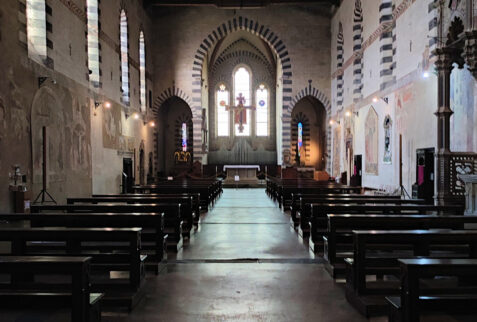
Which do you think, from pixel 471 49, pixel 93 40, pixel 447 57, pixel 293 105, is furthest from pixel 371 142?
pixel 93 40

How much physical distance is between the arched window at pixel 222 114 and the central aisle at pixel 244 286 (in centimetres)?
2084

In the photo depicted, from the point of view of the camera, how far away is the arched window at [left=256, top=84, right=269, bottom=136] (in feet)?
89.6

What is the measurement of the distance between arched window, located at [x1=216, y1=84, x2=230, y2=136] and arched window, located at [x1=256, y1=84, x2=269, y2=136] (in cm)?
221

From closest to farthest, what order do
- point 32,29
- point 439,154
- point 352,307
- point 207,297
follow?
point 352,307, point 207,297, point 439,154, point 32,29

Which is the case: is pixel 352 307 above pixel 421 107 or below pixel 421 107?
below

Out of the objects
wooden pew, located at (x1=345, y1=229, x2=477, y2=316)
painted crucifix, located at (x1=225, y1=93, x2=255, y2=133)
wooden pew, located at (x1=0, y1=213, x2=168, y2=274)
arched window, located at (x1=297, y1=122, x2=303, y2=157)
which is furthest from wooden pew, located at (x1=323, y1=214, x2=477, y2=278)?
arched window, located at (x1=297, y1=122, x2=303, y2=157)

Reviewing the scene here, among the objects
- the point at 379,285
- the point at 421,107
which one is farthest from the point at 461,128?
the point at 379,285

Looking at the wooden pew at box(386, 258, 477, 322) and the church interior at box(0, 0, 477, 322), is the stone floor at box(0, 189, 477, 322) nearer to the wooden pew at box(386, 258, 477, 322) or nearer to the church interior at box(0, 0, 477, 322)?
the church interior at box(0, 0, 477, 322)

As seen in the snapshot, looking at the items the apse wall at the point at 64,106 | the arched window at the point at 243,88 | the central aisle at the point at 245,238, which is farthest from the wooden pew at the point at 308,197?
the arched window at the point at 243,88

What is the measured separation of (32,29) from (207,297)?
362 inches

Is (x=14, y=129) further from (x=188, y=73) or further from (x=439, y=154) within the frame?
(x=188, y=73)

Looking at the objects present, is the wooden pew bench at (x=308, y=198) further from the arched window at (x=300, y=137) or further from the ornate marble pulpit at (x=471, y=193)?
the arched window at (x=300, y=137)

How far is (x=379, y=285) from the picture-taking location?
375 cm

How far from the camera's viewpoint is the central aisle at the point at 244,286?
3.45 m
